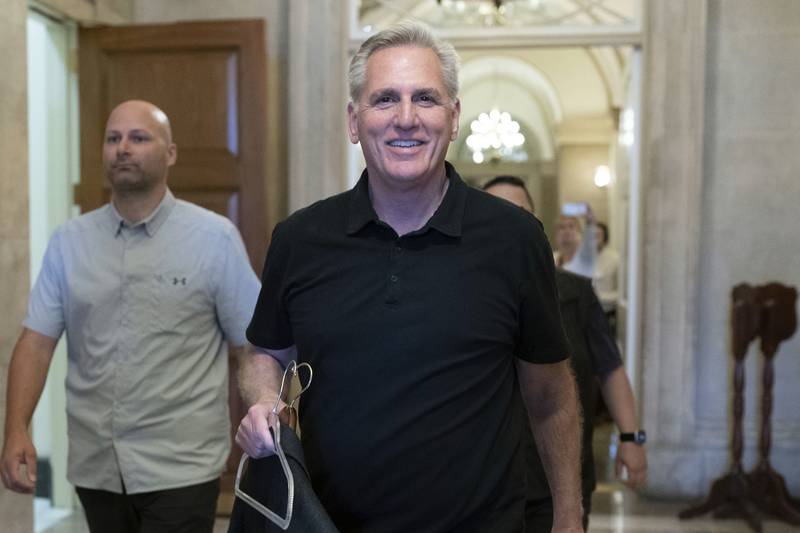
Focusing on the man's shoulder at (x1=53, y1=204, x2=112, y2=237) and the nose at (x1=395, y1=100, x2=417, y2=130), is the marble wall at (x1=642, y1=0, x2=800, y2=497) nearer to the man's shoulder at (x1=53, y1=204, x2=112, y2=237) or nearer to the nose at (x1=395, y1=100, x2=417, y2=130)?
the man's shoulder at (x1=53, y1=204, x2=112, y2=237)

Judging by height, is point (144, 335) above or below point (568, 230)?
below

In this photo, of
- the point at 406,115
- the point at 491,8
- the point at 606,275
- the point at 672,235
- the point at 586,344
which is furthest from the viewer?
the point at 606,275

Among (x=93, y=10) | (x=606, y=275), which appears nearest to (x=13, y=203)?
(x=93, y=10)

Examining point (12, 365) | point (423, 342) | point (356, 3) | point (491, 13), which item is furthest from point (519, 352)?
point (491, 13)

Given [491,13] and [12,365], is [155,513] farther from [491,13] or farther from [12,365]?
[491,13]

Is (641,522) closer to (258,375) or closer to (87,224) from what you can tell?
(87,224)

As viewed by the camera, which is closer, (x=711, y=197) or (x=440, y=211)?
(x=440, y=211)

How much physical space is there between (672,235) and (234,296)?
3.20 metres

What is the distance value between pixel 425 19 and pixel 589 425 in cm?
350

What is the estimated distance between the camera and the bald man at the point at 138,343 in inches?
105

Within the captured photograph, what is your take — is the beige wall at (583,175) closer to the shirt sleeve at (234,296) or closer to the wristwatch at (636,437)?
the wristwatch at (636,437)

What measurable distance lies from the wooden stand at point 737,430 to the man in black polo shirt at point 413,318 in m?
3.67

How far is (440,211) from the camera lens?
167 cm

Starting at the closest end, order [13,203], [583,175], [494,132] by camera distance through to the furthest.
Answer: [13,203]
[583,175]
[494,132]
